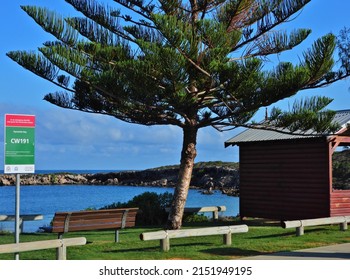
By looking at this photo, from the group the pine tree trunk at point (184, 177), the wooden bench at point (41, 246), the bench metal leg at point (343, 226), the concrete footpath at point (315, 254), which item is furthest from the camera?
the pine tree trunk at point (184, 177)

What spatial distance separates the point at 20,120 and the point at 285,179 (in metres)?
9.90

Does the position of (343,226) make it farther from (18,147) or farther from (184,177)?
(18,147)

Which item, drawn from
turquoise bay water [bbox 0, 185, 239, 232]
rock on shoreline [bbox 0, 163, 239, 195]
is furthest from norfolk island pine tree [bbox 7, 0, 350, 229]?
rock on shoreline [bbox 0, 163, 239, 195]

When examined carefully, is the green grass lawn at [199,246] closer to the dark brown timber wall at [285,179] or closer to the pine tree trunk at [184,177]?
the pine tree trunk at [184,177]

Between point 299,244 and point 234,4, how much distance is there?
5914 millimetres

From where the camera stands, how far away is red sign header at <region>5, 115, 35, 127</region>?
8.93 metres

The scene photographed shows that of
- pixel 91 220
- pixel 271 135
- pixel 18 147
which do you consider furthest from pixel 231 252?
pixel 271 135

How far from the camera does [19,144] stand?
8969 mm

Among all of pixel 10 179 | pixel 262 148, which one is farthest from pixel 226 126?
pixel 10 179

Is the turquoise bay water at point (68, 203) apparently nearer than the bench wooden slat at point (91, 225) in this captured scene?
No

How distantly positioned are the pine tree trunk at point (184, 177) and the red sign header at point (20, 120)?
6.07 m

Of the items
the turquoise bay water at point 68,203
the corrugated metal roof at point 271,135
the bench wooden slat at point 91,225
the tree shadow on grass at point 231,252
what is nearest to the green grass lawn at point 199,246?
the tree shadow on grass at point 231,252

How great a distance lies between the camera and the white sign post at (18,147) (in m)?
8.87

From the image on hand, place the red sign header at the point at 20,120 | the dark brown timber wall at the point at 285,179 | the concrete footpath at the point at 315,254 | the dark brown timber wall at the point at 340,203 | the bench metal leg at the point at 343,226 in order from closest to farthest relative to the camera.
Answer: the red sign header at the point at 20,120 < the concrete footpath at the point at 315,254 < the bench metal leg at the point at 343,226 < the dark brown timber wall at the point at 340,203 < the dark brown timber wall at the point at 285,179
